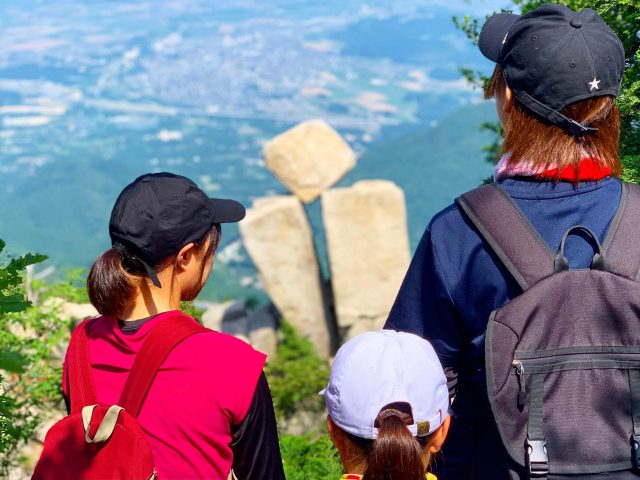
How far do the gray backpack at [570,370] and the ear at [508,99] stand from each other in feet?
1.21

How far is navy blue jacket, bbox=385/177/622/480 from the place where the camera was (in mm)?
1590

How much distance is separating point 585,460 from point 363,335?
20.8 inches

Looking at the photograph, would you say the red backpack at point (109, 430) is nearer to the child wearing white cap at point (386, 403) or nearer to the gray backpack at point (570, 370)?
the child wearing white cap at point (386, 403)

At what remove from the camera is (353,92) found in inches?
1165

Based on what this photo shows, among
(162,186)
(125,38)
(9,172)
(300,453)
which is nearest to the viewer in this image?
(162,186)

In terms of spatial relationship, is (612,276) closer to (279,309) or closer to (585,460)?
(585,460)

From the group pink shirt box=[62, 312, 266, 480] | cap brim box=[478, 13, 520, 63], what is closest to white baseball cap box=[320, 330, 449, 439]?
pink shirt box=[62, 312, 266, 480]

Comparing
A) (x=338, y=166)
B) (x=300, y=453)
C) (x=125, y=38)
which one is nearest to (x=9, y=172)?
(x=125, y=38)

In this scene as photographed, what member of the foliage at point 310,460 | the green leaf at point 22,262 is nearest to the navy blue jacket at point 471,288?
the green leaf at point 22,262

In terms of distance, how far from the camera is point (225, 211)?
6.42ft

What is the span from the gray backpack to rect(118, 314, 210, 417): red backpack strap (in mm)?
710

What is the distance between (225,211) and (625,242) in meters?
1.01

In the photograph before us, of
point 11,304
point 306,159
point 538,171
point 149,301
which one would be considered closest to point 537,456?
point 538,171

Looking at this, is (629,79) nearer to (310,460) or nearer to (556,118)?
(556,118)
